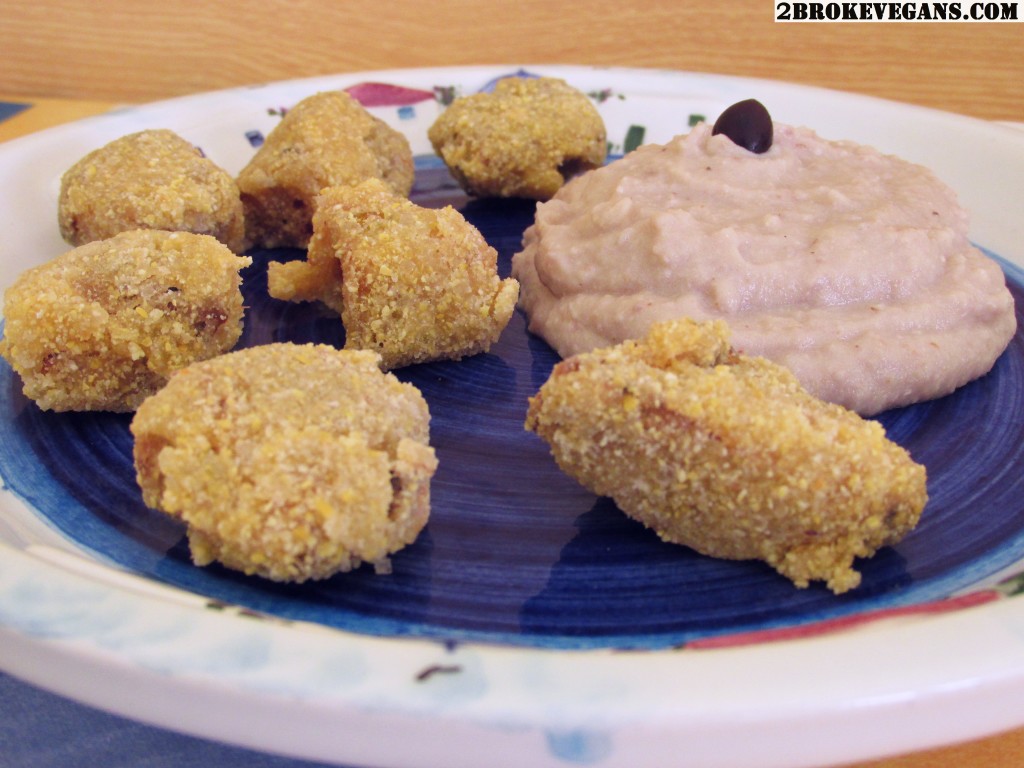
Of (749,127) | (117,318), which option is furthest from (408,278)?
(749,127)

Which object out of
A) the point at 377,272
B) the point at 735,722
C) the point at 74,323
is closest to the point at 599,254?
the point at 377,272

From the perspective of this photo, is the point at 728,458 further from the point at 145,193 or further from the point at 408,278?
the point at 145,193

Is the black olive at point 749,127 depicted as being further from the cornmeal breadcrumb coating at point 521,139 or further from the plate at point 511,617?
the plate at point 511,617

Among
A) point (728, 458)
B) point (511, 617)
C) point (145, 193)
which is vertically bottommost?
point (511, 617)

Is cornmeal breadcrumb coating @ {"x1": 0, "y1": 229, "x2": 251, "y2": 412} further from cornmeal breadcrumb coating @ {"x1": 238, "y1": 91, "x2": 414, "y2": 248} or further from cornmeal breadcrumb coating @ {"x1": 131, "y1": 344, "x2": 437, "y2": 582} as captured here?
cornmeal breadcrumb coating @ {"x1": 238, "y1": 91, "x2": 414, "y2": 248}

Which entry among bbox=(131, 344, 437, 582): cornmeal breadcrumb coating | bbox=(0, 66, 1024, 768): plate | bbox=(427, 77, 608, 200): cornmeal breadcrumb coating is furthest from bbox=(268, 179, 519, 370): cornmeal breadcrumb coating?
bbox=(427, 77, 608, 200): cornmeal breadcrumb coating

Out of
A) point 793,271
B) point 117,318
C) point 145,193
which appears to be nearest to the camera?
point 117,318

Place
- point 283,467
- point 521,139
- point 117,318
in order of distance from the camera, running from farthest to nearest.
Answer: point 521,139 < point 117,318 < point 283,467
